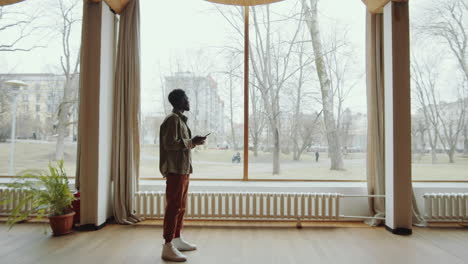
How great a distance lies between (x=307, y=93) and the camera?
4.33 meters

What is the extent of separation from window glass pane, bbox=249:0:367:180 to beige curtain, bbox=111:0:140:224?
176cm

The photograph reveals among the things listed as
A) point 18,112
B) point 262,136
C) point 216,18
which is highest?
point 216,18

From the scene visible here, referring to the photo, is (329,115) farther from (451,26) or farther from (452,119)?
(451,26)

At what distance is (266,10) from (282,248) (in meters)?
3.51

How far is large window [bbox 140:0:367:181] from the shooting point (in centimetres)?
430

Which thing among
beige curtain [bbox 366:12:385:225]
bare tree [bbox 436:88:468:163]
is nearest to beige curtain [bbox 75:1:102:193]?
beige curtain [bbox 366:12:385:225]

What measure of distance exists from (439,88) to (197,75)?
3819 mm

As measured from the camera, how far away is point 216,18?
441cm

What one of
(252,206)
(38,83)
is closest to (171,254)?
(252,206)

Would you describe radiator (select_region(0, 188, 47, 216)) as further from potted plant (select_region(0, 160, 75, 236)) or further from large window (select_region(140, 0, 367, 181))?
large window (select_region(140, 0, 367, 181))

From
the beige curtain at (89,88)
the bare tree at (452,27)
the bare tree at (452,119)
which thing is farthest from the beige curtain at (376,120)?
the beige curtain at (89,88)

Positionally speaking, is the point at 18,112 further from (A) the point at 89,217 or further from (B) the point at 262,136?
(B) the point at 262,136

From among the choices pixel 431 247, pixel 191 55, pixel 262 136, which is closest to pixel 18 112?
pixel 191 55

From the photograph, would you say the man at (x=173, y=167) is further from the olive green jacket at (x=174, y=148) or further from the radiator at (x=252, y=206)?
the radiator at (x=252, y=206)
